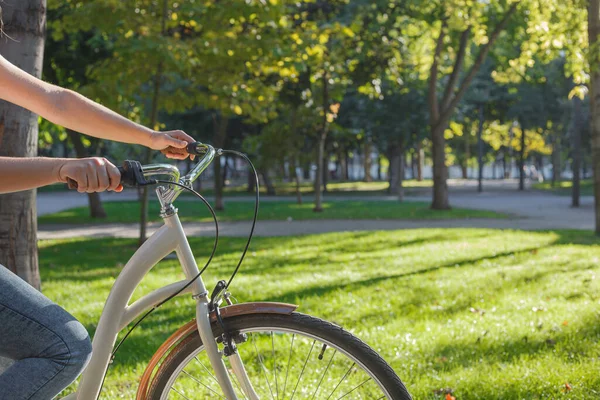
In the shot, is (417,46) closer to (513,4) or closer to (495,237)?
(513,4)

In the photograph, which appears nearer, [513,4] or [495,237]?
[495,237]

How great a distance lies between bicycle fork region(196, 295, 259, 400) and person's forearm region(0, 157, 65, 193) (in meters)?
0.65

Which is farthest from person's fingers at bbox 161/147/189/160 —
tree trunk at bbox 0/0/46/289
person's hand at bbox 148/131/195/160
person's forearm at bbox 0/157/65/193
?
tree trunk at bbox 0/0/46/289

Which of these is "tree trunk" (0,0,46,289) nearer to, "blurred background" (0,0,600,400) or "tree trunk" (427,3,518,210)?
"blurred background" (0,0,600,400)

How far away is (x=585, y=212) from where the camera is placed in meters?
21.8

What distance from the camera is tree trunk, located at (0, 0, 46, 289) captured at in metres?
4.58

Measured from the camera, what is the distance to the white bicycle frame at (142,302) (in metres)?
2.32

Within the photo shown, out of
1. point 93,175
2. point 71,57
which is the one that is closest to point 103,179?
point 93,175

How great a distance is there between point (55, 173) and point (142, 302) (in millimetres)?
580

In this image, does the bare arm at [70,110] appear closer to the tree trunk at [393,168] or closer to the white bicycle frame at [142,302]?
the white bicycle frame at [142,302]

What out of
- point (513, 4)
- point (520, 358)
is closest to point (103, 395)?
point (520, 358)

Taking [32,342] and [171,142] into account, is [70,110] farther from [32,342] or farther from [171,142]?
[32,342]

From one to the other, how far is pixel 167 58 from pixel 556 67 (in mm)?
29257

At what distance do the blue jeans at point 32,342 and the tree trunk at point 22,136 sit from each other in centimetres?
276
